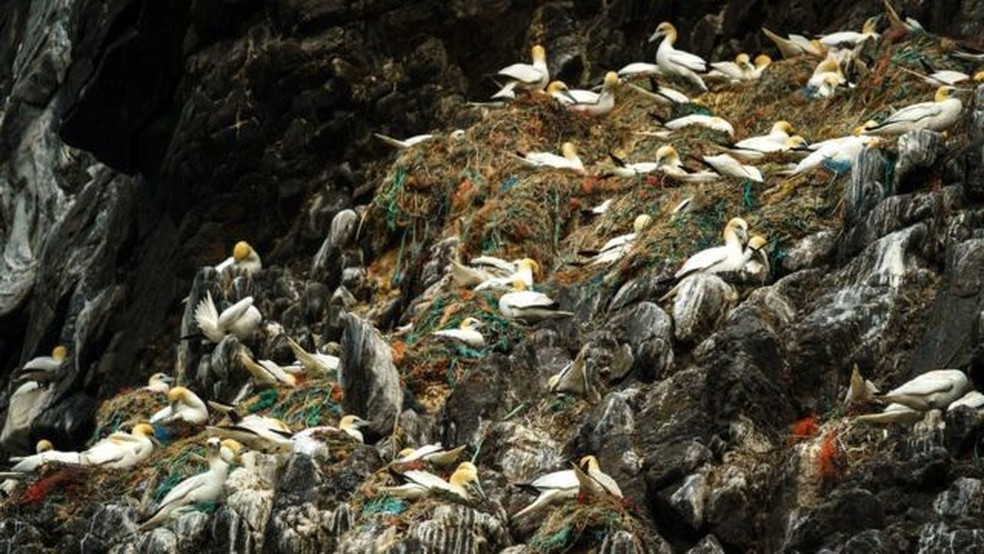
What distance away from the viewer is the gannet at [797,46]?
108ft

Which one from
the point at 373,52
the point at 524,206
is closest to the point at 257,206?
the point at 373,52

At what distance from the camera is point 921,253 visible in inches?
934

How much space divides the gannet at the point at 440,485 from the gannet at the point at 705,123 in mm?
9368

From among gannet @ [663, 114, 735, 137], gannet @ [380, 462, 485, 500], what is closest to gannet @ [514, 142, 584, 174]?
gannet @ [663, 114, 735, 137]

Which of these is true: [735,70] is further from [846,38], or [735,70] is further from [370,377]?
[370,377]

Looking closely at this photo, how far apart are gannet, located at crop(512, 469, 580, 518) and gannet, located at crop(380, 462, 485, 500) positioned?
1.62 feet

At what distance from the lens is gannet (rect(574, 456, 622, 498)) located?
21.9 metres

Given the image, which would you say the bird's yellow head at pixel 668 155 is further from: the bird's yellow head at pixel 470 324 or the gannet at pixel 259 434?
the gannet at pixel 259 434

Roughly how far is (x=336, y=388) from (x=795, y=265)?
524 cm

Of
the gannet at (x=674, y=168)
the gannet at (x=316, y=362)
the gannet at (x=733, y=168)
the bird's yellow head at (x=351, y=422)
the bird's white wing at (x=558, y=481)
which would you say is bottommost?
the gannet at (x=316, y=362)

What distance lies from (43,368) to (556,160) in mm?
9698

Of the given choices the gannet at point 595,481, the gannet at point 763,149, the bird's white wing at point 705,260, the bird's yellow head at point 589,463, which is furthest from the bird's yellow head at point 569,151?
the gannet at point 595,481

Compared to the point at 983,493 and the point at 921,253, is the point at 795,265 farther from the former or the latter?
the point at 983,493

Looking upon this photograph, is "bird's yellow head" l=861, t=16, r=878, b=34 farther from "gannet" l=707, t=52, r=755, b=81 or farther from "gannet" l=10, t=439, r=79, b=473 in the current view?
"gannet" l=10, t=439, r=79, b=473
